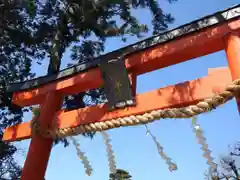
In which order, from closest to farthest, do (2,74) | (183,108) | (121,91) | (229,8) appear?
1. (183,108)
2. (229,8)
3. (121,91)
4. (2,74)

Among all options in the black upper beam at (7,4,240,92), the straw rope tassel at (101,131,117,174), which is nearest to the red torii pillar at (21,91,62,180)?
the black upper beam at (7,4,240,92)

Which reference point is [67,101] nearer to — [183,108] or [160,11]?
[160,11]

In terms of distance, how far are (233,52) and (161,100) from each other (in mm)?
754

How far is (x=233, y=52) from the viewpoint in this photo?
233 centimetres

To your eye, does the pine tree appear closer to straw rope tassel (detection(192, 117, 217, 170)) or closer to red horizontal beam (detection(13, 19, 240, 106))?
red horizontal beam (detection(13, 19, 240, 106))

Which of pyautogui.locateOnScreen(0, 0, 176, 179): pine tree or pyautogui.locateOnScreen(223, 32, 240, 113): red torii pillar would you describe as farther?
pyautogui.locateOnScreen(0, 0, 176, 179): pine tree

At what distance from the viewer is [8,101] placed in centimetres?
555

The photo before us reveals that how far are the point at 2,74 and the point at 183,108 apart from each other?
4100mm

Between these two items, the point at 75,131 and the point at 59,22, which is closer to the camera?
the point at 75,131

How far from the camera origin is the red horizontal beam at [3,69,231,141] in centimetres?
234

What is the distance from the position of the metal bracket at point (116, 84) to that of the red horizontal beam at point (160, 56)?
11cm

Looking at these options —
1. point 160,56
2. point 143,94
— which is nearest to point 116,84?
point 143,94

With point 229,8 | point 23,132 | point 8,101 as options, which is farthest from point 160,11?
point 8,101

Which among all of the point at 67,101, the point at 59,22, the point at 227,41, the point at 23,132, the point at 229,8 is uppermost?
the point at 59,22
